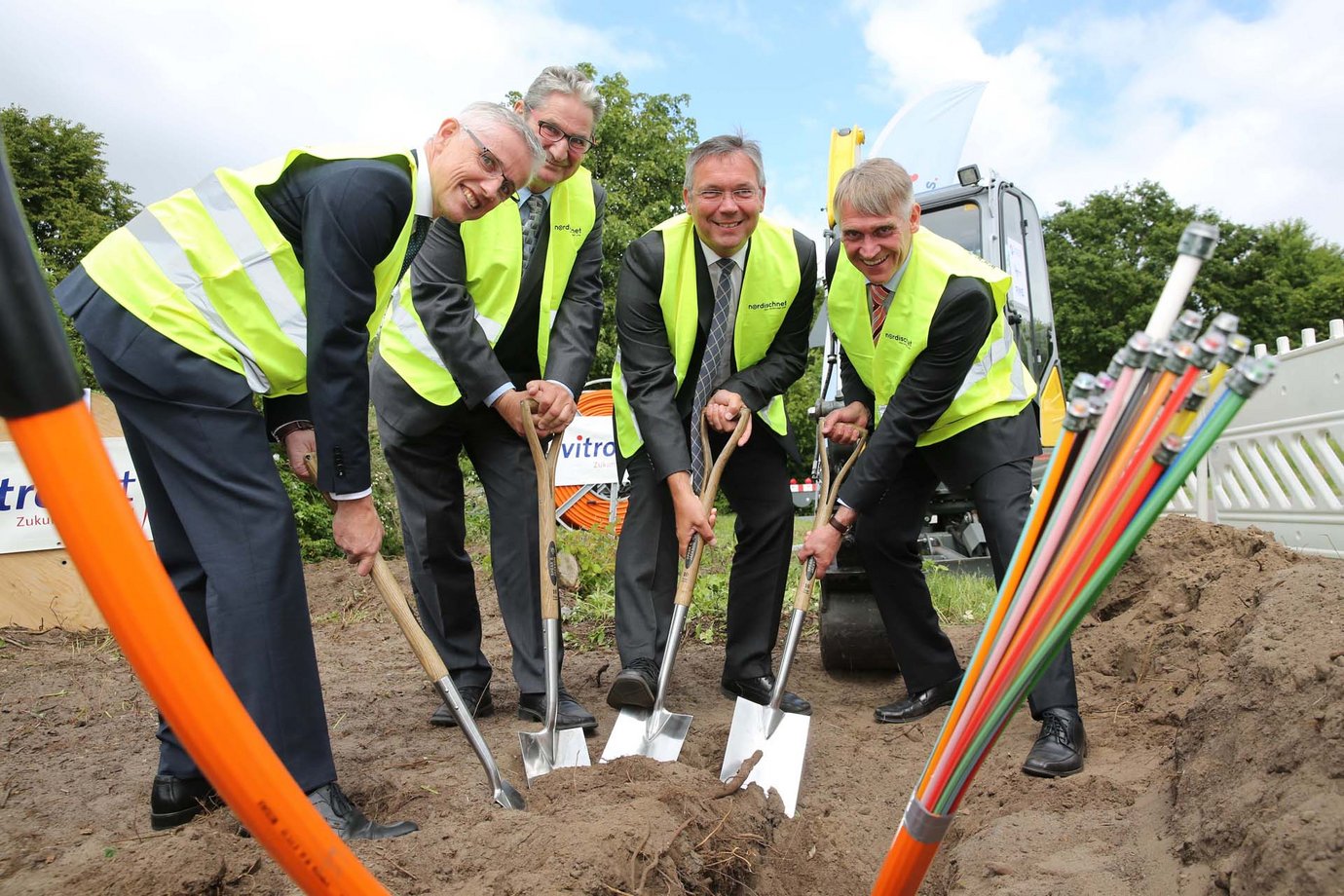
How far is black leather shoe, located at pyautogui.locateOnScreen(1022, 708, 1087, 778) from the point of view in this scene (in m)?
2.86

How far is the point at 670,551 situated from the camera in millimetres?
3770

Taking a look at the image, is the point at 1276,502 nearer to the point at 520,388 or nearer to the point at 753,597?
the point at 753,597

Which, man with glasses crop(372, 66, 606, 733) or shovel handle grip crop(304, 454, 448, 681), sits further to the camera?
man with glasses crop(372, 66, 606, 733)

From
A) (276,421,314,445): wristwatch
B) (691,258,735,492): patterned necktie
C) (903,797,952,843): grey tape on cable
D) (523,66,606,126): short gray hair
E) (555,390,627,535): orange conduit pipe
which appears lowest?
(555,390,627,535): orange conduit pipe

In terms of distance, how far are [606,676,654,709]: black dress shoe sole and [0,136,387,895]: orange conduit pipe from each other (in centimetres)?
206

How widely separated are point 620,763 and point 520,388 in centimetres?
157

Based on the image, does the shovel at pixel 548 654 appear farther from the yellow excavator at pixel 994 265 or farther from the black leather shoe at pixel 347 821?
the yellow excavator at pixel 994 265

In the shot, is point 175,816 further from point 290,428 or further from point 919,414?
point 919,414

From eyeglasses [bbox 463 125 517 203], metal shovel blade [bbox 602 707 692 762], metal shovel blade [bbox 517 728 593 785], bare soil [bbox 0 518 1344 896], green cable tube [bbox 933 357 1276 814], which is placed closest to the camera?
green cable tube [bbox 933 357 1276 814]

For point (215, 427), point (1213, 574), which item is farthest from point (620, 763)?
point (1213, 574)

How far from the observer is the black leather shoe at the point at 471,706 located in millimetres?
3613

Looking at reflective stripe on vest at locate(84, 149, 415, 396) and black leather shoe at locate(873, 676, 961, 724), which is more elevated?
reflective stripe on vest at locate(84, 149, 415, 396)

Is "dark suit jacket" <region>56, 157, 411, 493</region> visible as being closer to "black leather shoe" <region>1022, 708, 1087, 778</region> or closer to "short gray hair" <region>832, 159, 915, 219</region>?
"short gray hair" <region>832, 159, 915, 219</region>

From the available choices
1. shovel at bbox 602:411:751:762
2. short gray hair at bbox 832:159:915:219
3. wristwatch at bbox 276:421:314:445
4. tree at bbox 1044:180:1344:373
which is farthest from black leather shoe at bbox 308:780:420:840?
tree at bbox 1044:180:1344:373
